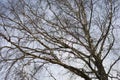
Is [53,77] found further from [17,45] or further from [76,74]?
[17,45]

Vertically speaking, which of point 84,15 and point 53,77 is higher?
point 84,15

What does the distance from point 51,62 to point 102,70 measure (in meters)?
1.88

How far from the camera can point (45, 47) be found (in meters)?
12.4

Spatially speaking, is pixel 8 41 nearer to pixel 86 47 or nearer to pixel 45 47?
pixel 45 47

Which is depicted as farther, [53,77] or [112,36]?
[112,36]

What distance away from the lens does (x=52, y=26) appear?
1318cm

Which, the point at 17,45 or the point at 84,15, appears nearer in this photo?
the point at 17,45

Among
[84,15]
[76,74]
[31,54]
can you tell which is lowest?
[76,74]

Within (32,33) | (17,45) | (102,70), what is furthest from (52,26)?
(102,70)

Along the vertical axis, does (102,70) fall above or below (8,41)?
below

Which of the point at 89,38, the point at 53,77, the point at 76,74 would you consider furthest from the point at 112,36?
the point at 53,77

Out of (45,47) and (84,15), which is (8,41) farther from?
(84,15)

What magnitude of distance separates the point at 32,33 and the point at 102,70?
3011 millimetres

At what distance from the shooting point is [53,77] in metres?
11.7
